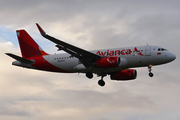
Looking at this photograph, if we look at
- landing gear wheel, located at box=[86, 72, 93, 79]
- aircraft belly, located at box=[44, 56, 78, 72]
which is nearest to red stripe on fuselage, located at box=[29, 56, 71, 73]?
aircraft belly, located at box=[44, 56, 78, 72]

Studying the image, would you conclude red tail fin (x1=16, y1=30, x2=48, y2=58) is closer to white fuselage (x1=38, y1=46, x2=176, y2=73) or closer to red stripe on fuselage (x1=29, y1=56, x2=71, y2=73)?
red stripe on fuselage (x1=29, y1=56, x2=71, y2=73)

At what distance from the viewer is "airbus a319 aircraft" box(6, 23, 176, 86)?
128ft

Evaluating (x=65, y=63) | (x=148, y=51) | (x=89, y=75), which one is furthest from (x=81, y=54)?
(x=148, y=51)

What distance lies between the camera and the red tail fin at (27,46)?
46588mm

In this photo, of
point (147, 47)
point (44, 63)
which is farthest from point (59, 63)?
point (147, 47)

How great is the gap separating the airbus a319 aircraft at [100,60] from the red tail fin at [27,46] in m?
0.95

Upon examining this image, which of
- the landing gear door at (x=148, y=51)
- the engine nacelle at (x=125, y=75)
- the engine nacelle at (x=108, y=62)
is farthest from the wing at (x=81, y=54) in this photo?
the engine nacelle at (x=125, y=75)

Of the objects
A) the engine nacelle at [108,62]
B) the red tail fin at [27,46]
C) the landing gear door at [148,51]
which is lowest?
the engine nacelle at [108,62]

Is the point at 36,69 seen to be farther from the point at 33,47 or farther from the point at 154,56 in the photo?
the point at 154,56

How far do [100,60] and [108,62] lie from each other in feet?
4.04

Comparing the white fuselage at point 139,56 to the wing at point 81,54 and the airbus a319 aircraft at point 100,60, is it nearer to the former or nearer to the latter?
the airbus a319 aircraft at point 100,60

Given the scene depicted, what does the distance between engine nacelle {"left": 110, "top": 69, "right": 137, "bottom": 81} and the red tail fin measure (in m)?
11.3

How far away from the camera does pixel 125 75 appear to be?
148 feet

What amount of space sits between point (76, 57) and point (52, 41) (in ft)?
20.1
